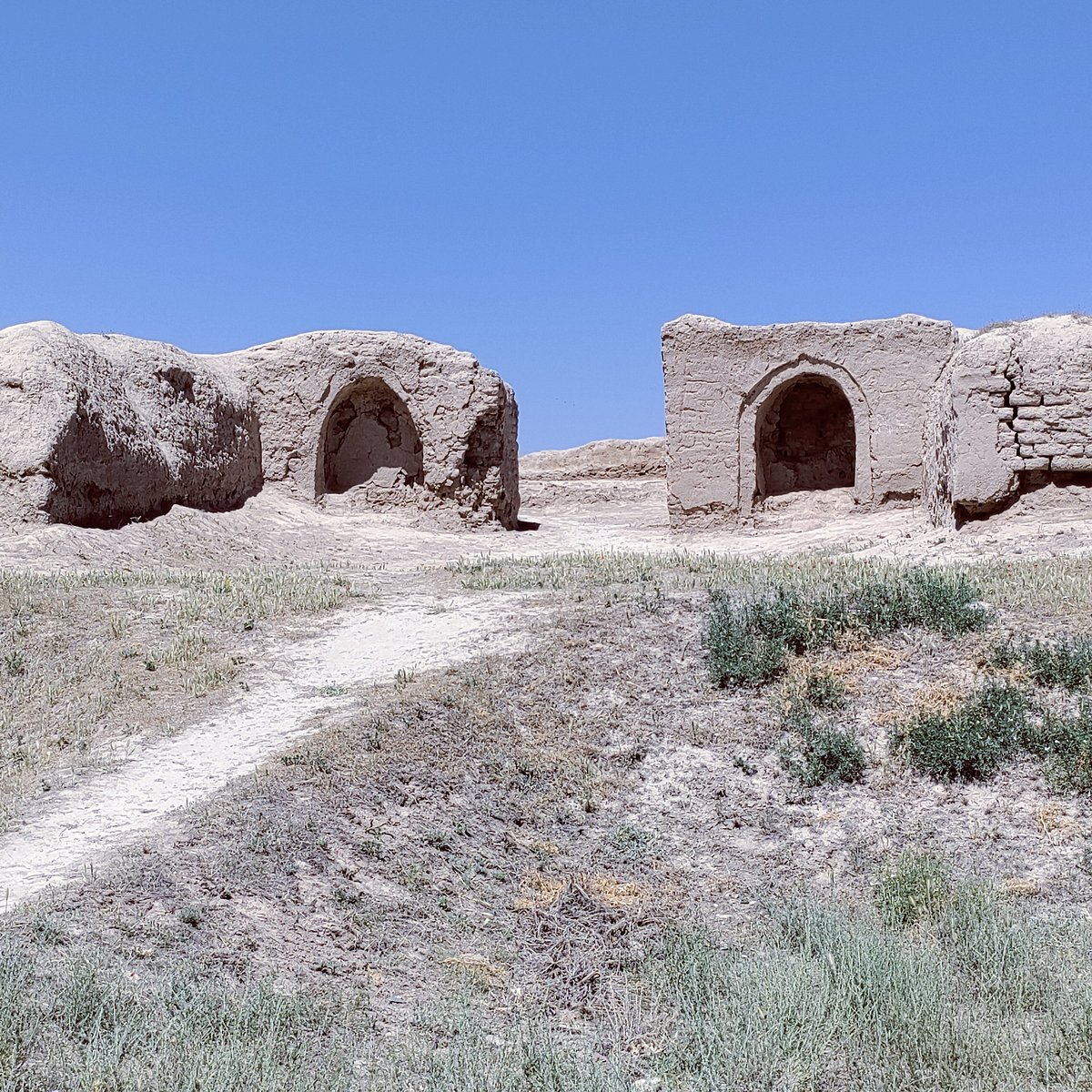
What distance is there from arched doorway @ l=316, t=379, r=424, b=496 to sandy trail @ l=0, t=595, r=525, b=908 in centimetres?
972

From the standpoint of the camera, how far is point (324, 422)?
19.5 m

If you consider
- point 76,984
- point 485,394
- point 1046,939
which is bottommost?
point 1046,939

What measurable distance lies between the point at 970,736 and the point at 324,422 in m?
14.5

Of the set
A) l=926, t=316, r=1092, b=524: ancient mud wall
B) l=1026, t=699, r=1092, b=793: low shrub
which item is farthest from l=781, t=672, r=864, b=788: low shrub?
l=926, t=316, r=1092, b=524: ancient mud wall

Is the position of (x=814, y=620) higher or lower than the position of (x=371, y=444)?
lower

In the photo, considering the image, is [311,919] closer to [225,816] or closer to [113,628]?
[225,816]

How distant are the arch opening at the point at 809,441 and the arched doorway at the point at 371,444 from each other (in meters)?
6.25

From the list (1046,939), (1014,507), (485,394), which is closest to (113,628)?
(1046,939)

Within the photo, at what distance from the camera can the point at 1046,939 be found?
16.4 ft

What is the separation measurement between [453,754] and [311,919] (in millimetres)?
2006

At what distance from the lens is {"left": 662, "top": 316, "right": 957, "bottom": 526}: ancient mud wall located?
17.5m

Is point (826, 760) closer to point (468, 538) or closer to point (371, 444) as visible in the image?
point (468, 538)

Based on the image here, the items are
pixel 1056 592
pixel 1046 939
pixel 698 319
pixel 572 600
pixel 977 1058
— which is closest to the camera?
pixel 977 1058

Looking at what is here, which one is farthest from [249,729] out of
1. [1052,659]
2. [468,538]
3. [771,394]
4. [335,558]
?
[771,394]
